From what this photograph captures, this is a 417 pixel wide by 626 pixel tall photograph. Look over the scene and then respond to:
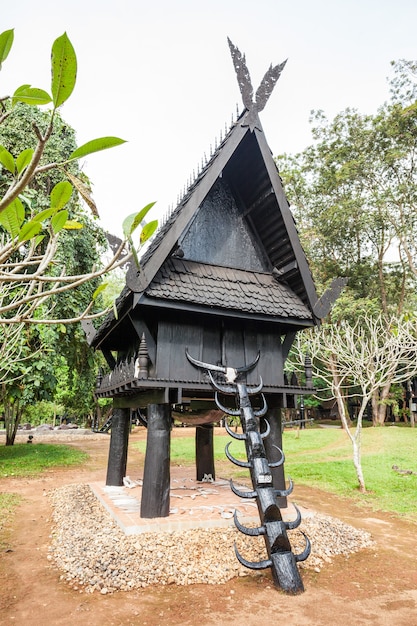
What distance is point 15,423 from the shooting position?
68.0 feet

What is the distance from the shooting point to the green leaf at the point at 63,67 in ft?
5.36

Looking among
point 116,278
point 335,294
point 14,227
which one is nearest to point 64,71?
point 14,227

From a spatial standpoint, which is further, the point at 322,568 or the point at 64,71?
the point at 322,568

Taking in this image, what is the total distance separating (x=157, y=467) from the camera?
650 centimetres

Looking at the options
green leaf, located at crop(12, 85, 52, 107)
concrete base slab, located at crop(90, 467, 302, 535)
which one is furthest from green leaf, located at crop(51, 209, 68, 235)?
concrete base slab, located at crop(90, 467, 302, 535)

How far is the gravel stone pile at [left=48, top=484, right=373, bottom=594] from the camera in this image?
16.0ft

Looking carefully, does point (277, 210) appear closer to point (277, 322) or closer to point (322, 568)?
point (277, 322)

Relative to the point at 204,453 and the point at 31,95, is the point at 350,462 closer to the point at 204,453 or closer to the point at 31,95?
the point at 204,453

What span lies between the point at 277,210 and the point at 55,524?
7.20 m

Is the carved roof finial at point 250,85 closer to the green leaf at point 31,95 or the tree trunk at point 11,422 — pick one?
the green leaf at point 31,95

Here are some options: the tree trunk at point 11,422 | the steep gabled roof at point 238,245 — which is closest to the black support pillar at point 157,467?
the steep gabled roof at point 238,245

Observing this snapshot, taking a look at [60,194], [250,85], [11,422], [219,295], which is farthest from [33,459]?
[60,194]

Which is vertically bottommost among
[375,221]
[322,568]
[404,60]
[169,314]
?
[322,568]

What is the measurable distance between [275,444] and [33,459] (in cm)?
1235
